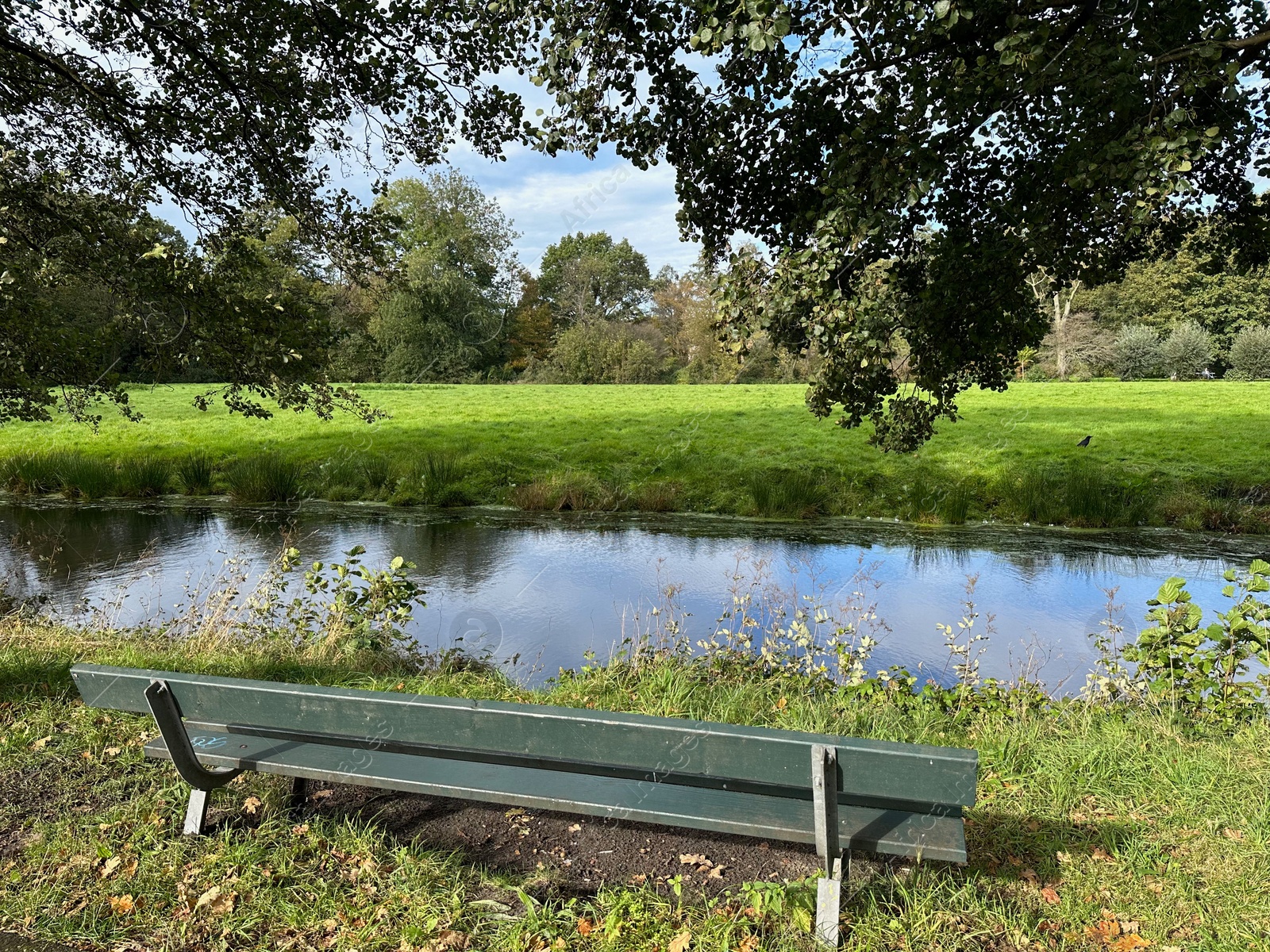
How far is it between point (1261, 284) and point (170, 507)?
5954cm

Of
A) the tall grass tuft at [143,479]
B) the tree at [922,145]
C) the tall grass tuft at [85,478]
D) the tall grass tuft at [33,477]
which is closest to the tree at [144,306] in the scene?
→ the tree at [922,145]

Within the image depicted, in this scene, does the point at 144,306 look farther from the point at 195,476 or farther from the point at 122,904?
the point at 195,476

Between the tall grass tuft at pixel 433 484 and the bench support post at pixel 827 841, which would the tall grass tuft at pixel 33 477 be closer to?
the tall grass tuft at pixel 433 484

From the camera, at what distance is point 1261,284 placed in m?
49.3

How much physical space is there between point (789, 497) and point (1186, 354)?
4209 centimetres

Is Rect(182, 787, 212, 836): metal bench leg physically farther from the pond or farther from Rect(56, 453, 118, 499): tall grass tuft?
Rect(56, 453, 118, 499): tall grass tuft

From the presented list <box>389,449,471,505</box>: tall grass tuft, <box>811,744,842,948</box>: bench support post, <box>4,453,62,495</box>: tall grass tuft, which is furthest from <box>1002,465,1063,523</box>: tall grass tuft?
<box>4,453,62,495</box>: tall grass tuft

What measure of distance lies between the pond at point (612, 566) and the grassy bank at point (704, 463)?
869mm

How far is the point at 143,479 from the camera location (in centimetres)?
1719

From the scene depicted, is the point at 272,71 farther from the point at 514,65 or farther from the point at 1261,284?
the point at 1261,284

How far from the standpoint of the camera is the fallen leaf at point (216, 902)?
118 inches

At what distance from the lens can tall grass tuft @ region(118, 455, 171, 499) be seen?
671 inches

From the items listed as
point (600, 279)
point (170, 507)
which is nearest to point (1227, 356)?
point (600, 279)

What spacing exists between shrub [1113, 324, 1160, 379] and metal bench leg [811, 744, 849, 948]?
52.9 m
